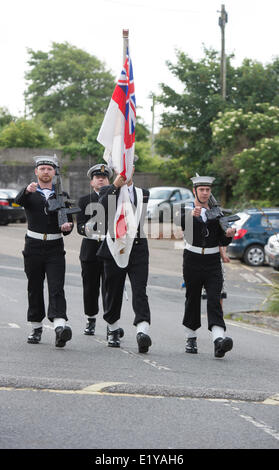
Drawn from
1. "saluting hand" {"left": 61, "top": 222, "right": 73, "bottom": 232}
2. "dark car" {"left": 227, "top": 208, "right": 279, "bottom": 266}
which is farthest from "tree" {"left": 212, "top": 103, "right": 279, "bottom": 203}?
"saluting hand" {"left": 61, "top": 222, "right": 73, "bottom": 232}

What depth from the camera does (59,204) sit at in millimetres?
8781

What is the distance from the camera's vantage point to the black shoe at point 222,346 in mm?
8609

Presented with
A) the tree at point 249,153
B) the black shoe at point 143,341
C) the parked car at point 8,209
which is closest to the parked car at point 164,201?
the tree at point 249,153

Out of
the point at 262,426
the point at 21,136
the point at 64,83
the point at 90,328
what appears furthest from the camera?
the point at 64,83

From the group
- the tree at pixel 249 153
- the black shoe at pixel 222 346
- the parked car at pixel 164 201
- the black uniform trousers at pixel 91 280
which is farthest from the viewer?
the parked car at pixel 164 201

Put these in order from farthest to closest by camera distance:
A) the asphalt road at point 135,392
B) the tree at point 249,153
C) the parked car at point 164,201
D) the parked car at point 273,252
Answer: the parked car at point 164,201, the tree at point 249,153, the parked car at point 273,252, the asphalt road at point 135,392

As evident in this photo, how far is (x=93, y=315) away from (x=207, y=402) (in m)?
3.78

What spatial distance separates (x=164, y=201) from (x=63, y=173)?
8.07 metres

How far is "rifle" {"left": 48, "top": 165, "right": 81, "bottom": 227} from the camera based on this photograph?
8.74m

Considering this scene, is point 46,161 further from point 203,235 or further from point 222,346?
point 222,346

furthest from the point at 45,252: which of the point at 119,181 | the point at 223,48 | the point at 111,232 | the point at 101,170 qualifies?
the point at 223,48

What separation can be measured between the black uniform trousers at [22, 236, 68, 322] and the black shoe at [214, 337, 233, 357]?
155 cm

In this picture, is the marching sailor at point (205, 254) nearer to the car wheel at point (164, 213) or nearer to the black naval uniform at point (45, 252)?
the black naval uniform at point (45, 252)

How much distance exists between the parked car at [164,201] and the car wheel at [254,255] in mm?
9570
